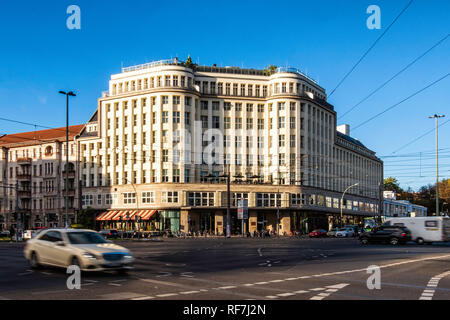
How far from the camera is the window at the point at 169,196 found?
242ft

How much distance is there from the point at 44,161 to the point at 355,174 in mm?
59474

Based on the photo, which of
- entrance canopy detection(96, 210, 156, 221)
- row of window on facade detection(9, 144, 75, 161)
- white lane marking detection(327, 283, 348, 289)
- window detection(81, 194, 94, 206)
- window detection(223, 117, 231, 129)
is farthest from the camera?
row of window on facade detection(9, 144, 75, 161)

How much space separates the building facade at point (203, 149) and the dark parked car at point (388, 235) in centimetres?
2977

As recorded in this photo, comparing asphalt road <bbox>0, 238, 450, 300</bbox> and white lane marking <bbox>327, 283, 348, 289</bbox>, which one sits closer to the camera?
asphalt road <bbox>0, 238, 450, 300</bbox>

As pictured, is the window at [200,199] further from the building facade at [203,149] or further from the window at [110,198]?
the window at [110,198]

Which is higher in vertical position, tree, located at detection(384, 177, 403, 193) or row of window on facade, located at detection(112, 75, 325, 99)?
row of window on facade, located at detection(112, 75, 325, 99)

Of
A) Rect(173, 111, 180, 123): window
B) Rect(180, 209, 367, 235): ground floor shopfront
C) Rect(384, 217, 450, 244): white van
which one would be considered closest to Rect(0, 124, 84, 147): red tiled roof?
Rect(173, 111, 180, 123): window

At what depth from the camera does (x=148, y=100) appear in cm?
7688

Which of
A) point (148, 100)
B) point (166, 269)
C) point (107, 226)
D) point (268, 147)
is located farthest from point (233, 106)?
point (166, 269)

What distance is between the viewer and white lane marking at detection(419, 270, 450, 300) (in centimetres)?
1162

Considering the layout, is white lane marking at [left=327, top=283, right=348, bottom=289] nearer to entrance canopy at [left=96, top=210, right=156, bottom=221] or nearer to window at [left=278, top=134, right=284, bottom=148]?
entrance canopy at [left=96, top=210, right=156, bottom=221]

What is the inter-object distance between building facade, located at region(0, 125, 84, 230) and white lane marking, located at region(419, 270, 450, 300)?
7315 cm

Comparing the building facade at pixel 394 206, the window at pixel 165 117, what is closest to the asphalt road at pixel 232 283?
the window at pixel 165 117
